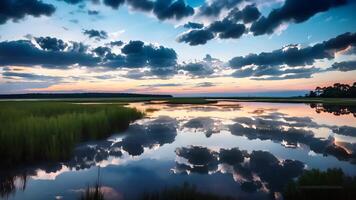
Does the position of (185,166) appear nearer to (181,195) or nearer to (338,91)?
(181,195)

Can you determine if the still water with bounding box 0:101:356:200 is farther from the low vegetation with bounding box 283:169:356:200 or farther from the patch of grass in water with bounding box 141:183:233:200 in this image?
the low vegetation with bounding box 283:169:356:200

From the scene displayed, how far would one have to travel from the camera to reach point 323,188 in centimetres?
635

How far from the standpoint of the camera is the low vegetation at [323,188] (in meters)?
6.25

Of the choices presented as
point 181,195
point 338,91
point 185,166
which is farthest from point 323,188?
point 338,91

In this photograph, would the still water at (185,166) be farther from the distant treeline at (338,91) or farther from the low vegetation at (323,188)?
the distant treeline at (338,91)

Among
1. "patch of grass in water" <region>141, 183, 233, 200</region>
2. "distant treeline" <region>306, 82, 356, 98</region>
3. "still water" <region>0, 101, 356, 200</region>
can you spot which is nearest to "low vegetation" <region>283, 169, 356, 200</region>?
"still water" <region>0, 101, 356, 200</region>

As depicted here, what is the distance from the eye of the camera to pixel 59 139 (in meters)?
13.0

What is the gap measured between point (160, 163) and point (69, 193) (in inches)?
161

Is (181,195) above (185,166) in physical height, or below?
above

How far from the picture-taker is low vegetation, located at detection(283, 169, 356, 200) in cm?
625

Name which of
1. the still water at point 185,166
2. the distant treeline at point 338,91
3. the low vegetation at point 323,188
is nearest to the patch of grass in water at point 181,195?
the still water at point 185,166

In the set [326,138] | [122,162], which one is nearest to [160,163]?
[122,162]

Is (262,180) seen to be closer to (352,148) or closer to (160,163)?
(160,163)

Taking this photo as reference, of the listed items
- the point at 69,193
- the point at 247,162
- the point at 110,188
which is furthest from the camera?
the point at 247,162
